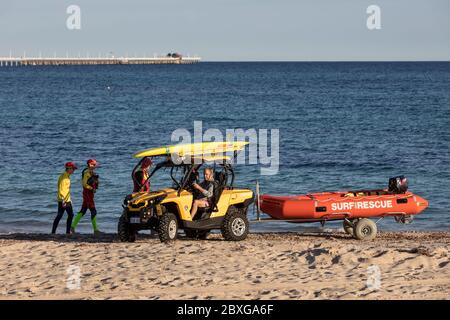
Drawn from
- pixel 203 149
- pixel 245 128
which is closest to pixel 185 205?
pixel 203 149

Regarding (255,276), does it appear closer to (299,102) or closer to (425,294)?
(425,294)

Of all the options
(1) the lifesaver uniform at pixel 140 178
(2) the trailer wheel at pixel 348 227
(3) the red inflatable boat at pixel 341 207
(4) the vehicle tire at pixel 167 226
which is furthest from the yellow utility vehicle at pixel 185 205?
(2) the trailer wheel at pixel 348 227

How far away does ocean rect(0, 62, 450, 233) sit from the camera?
2954 centimetres

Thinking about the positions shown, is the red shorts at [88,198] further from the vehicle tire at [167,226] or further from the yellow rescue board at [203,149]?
the vehicle tire at [167,226]

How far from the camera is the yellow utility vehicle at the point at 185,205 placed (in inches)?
688

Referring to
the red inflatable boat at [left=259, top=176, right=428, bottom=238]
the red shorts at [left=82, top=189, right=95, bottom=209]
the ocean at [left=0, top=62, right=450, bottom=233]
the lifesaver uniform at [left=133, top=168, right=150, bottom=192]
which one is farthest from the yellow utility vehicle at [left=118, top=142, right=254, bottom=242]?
the ocean at [left=0, top=62, right=450, bottom=233]

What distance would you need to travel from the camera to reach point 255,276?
14.4 meters

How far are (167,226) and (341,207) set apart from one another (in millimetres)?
3925

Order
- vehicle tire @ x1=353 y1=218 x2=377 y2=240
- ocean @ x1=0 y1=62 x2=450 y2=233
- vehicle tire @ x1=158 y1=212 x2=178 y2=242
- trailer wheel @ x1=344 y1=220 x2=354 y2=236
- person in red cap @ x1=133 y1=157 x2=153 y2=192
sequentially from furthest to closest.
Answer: ocean @ x1=0 y1=62 x2=450 y2=233, trailer wheel @ x1=344 y1=220 x2=354 y2=236, vehicle tire @ x1=353 y1=218 x2=377 y2=240, person in red cap @ x1=133 y1=157 x2=153 y2=192, vehicle tire @ x1=158 y1=212 x2=178 y2=242

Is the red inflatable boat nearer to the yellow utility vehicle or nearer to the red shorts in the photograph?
the yellow utility vehicle

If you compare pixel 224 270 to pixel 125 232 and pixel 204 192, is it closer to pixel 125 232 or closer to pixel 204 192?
pixel 204 192

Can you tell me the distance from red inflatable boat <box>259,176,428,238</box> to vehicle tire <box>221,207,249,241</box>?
3.60ft
